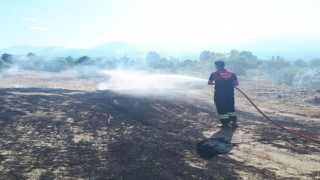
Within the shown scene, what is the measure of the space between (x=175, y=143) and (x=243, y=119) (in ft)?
15.1

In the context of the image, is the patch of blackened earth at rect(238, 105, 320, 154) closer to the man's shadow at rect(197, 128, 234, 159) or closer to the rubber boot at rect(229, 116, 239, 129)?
the rubber boot at rect(229, 116, 239, 129)

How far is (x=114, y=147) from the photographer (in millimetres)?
7117

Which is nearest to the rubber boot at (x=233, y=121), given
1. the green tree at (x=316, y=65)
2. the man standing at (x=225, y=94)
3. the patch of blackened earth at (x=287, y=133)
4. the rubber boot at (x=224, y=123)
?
the man standing at (x=225, y=94)

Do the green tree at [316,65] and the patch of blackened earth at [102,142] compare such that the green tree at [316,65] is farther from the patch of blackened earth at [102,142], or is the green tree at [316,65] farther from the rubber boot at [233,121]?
the rubber boot at [233,121]

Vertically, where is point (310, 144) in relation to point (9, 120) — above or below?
below

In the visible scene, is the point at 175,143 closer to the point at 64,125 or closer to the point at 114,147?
the point at 114,147

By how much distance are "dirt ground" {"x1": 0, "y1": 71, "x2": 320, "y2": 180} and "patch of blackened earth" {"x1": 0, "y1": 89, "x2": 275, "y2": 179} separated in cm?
2

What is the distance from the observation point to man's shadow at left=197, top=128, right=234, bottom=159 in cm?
702

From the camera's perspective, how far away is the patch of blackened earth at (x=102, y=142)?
5.61 metres

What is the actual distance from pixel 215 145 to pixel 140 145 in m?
1.82

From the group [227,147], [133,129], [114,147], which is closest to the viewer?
[114,147]

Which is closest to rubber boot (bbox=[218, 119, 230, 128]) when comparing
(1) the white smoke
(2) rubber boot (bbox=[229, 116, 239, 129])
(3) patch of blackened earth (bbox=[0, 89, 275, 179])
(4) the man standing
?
(4) the man standing

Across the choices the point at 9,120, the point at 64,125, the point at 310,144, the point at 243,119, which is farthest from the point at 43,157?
the point at 243,119

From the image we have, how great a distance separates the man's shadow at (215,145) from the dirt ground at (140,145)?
0.08 feet
